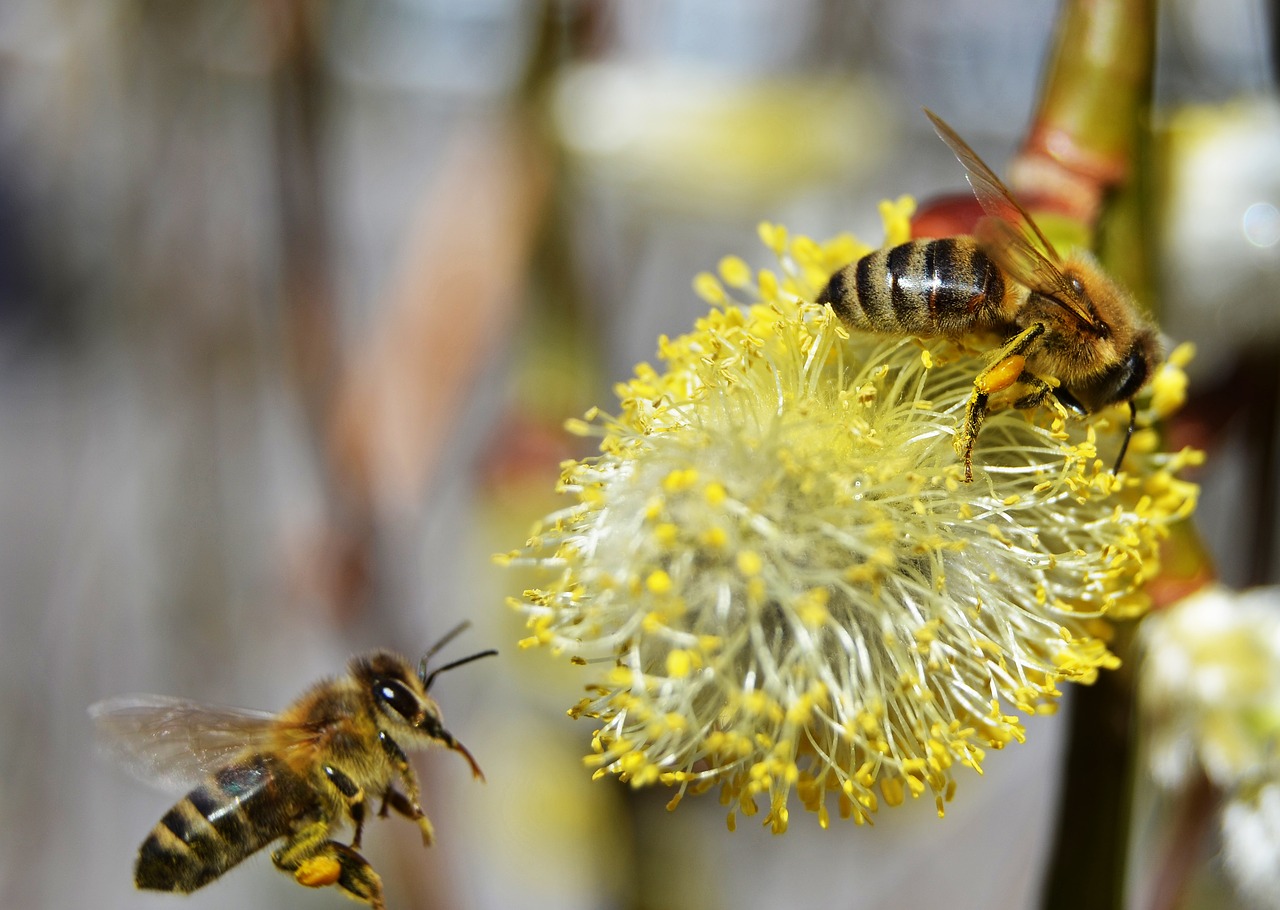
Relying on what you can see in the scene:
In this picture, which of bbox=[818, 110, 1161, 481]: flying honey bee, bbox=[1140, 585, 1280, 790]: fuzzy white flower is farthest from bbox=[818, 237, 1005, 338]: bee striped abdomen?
bbox=[1140, 585, 1280, 790]: fuzzy white flower

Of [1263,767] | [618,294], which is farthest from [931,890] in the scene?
[1263,767]

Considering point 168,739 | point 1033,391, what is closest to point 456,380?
point 168,739

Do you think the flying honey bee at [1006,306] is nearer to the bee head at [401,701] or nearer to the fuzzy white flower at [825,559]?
the fuzzy white flower at [825,559]

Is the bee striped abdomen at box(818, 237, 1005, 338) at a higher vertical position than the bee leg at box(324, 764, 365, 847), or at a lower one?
higher

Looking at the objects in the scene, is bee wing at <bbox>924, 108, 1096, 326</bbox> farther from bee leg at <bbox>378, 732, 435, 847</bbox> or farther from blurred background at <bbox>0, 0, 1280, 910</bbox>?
bee leg at <bbox>378, 732, 435, 847</bbox>

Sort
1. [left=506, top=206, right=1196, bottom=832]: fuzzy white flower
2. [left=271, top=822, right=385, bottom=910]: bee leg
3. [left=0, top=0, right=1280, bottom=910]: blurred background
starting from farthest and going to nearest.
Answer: [left=0, top=0, right=1280, bottom=910]: blurred background
[left=271, top=822, right=385, bottom=910]: bee leg
[left=506, top=206, right=1196, bottom=832]: fuzzy white flower

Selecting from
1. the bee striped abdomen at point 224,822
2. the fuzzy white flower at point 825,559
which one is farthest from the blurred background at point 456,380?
the fuzzy white flower at point 825,559
